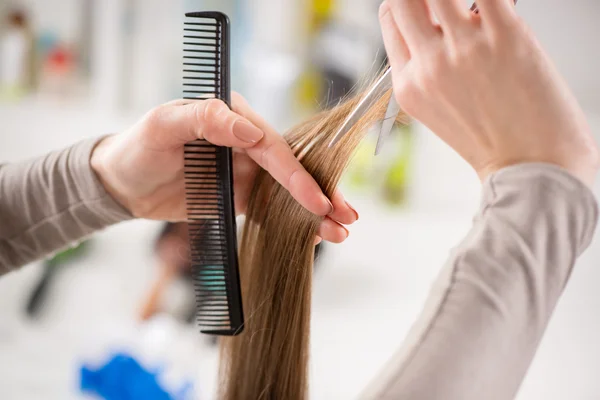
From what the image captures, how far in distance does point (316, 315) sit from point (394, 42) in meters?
1.32

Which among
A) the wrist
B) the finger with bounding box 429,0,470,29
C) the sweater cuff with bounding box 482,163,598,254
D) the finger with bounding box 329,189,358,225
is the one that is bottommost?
the wrist

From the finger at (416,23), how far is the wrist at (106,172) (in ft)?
1.69

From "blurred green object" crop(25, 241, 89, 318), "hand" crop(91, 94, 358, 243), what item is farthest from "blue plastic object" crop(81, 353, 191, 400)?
"hand" crop(91, 94, 358, 243)

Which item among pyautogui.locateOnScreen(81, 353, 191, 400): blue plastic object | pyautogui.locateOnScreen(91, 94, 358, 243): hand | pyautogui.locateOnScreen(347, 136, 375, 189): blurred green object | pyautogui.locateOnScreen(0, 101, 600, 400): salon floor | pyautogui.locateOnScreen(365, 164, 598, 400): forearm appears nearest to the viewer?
pyautogui.locateOnScreen(365, 164, 598, 400): forearm

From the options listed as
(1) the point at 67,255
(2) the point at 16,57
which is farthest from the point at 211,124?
(2) the point at 16,57

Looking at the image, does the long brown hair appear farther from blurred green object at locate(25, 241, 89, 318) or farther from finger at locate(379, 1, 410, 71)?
blurred green object at locate(25, 241, 89, 318)

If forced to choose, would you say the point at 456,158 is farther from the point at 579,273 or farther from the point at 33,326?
the point at 33,326

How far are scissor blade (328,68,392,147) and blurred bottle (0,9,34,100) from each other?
65.1 inches

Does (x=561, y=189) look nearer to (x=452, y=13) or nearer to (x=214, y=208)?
(x=452, y=13)

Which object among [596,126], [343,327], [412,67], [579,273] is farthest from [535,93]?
[343,327]

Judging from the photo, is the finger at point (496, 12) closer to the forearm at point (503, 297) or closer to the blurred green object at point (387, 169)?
the forearm at point (503, 297)

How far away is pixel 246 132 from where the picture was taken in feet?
2.28

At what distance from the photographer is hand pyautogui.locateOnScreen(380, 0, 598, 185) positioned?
16.2 inches

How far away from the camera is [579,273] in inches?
56.2
